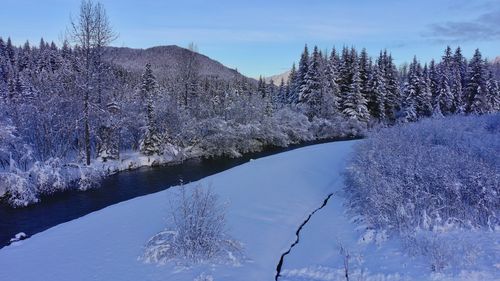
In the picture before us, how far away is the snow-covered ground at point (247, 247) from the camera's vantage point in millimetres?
6293

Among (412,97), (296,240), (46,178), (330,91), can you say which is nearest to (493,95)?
(412,97)

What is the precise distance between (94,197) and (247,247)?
10.5 metres

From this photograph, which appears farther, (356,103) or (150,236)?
(356,103)

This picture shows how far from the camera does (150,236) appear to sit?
8078 millimetres

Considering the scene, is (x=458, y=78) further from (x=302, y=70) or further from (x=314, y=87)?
(x=302, y=70)

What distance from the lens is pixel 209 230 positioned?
726cm

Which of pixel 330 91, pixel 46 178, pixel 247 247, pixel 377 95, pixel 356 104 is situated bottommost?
pixel 46 178

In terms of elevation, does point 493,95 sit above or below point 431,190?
above

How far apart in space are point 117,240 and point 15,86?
40.2m

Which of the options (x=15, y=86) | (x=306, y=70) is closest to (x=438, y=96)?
(x=306, y=70)

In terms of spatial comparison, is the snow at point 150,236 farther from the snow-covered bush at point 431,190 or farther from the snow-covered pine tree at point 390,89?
the snow-covered pine tree at point 390,89

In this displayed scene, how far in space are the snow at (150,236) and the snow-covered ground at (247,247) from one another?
0.02m

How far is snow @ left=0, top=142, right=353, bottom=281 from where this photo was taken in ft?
21.1

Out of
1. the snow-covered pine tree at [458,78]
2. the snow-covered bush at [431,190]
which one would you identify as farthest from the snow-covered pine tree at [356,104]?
the snow-covered bush at [431,190]
